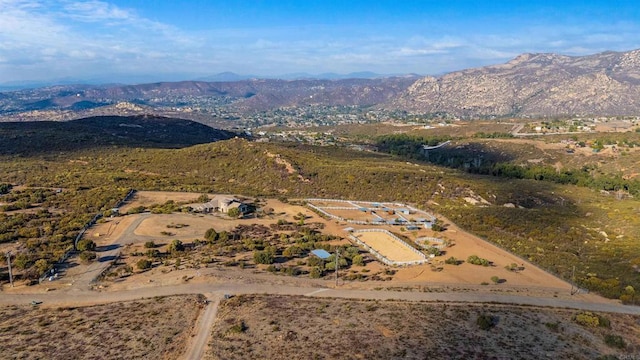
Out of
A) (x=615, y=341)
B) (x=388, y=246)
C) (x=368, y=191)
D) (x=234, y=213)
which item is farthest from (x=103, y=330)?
(x=368, y=191)

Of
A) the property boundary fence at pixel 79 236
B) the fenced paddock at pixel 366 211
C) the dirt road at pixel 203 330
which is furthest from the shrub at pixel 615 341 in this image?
the property boundary fence at pixel 79 236

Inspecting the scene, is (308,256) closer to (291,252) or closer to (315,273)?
(291,252)

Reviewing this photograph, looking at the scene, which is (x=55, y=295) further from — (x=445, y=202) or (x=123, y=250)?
(x=445, y=202)

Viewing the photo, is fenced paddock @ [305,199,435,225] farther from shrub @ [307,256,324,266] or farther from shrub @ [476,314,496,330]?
shrub @ [476,314,496,330]

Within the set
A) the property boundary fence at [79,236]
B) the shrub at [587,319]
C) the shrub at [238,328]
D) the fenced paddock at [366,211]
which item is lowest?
the fenced paddock at [366,211]

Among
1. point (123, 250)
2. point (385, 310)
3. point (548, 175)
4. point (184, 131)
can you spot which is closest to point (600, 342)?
point (385, 310)

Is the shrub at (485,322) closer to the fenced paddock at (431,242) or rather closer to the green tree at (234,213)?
the fenced paddock at (431,242)

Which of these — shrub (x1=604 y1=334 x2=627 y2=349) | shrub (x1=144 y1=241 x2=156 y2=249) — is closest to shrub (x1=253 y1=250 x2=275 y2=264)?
shrub (x1=144 y1=241 x2=156 y2=249)
